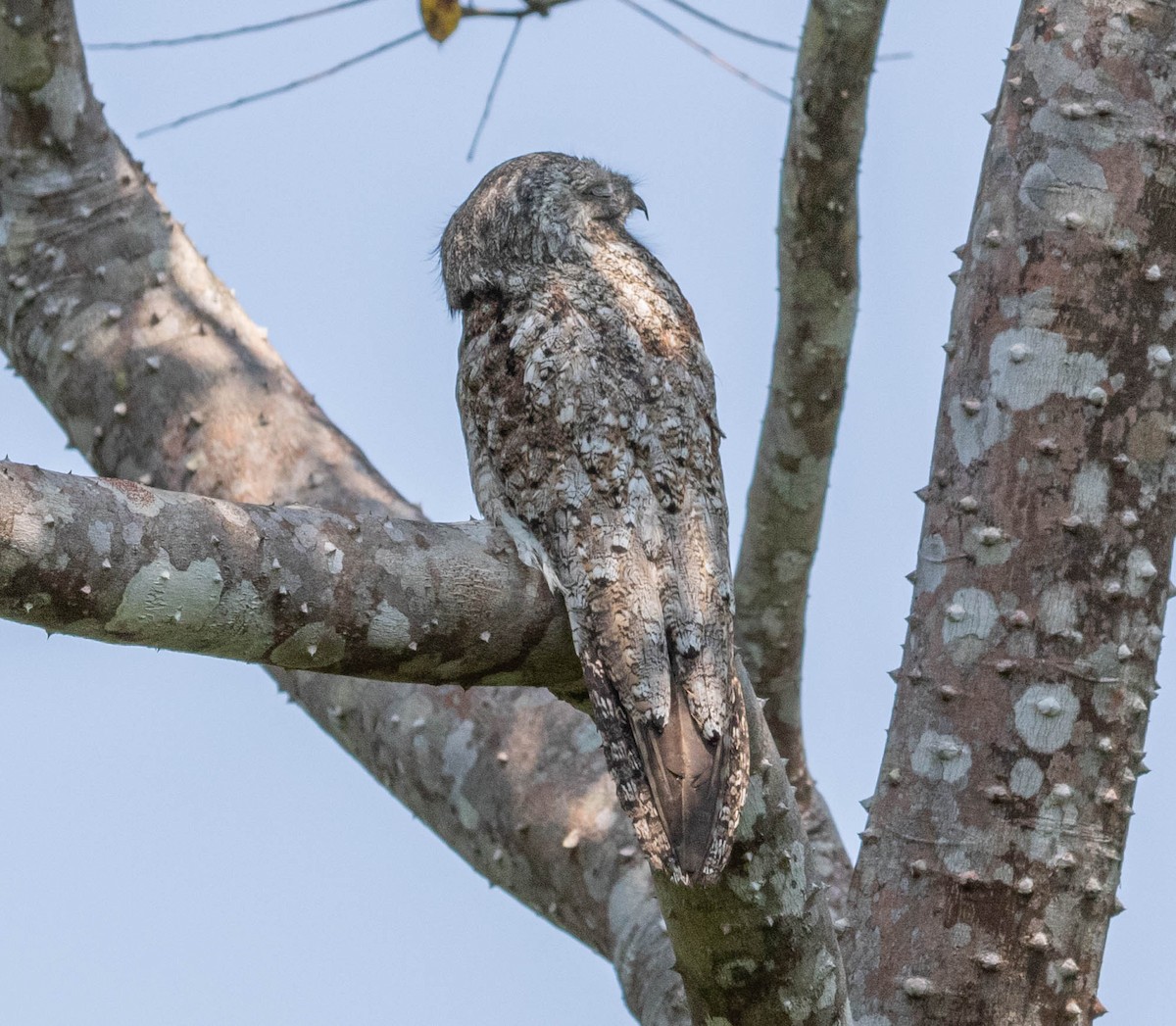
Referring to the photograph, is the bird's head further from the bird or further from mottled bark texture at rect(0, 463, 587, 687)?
mottled bark texture at rect(0, 463, 587, 687)

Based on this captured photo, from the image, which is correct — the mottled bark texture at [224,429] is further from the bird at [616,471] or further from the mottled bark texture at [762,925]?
the bird at [616,471]

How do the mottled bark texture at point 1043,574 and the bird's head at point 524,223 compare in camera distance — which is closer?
the mottled bark texture at point 1043,574

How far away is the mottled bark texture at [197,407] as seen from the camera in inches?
158

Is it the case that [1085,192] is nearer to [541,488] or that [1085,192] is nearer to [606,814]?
[541,488]

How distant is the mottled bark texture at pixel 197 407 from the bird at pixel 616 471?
42.6 inches

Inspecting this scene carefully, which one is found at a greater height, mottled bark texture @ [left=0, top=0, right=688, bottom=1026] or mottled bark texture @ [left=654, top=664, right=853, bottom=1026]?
mottled bark texture @ [left=0, top=0, right=688, bottom=1026]

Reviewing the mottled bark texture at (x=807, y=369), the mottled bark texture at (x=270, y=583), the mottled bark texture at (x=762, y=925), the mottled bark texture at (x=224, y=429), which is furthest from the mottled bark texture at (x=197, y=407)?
the mottled bark texture at (x=270, y=583)

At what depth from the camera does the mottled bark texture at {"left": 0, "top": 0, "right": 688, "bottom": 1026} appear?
402 centimetres

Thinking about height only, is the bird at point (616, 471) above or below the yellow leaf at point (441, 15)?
below

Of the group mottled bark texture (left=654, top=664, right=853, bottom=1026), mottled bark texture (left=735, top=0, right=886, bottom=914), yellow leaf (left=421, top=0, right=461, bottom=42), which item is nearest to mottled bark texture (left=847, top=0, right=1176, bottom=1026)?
mottled bark texture (left=654, top=664, right=853, bottom=1026)

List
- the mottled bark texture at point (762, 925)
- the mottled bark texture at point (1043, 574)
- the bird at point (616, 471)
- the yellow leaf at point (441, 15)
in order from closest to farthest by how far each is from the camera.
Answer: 1. the bird at point (616, 471)
2. the mottled bark texture at point (762, 925)
3. the mottled bark texture at point (1043, 574)
4. the yellow leaf at point (441, 15)

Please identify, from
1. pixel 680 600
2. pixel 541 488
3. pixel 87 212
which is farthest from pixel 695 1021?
pixel 87 212

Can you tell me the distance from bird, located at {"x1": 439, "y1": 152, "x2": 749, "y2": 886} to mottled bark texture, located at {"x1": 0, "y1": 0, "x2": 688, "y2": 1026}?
1081 mm

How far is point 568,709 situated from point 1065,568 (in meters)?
1.67
